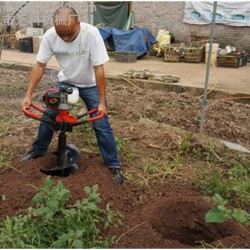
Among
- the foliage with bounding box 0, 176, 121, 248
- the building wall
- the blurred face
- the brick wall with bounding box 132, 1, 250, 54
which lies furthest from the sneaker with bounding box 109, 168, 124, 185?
the brick wall with bounding box 132, 1, 250, 54

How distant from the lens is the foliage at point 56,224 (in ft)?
7.81

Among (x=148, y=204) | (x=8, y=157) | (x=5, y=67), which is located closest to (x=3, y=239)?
(x=148, y=204)

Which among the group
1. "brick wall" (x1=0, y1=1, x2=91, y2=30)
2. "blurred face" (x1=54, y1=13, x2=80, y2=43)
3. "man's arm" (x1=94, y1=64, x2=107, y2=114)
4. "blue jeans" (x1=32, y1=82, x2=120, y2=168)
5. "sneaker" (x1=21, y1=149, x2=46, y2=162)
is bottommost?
"sneaker" (x1=21, y1=149, x2=46, y2=162)

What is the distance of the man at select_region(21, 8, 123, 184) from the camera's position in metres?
3.09

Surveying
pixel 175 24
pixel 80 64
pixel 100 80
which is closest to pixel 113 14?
→ pixel 175 24

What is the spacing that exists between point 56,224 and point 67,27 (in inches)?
63.3

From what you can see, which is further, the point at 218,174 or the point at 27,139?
the point at 27,139

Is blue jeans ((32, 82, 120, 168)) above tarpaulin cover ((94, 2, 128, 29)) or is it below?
below

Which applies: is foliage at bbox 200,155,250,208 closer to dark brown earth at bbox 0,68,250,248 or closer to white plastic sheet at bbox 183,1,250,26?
dark brown earth at bbox 0,68,250,248

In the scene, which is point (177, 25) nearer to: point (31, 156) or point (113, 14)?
point (113, 14)

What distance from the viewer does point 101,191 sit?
3.06m

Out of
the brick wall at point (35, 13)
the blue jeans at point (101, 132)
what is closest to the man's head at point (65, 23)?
the blue jeans at point (101, 132)

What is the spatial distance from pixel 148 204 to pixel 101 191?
42 centimetres

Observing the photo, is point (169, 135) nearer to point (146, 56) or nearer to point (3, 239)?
point (3, 239)
